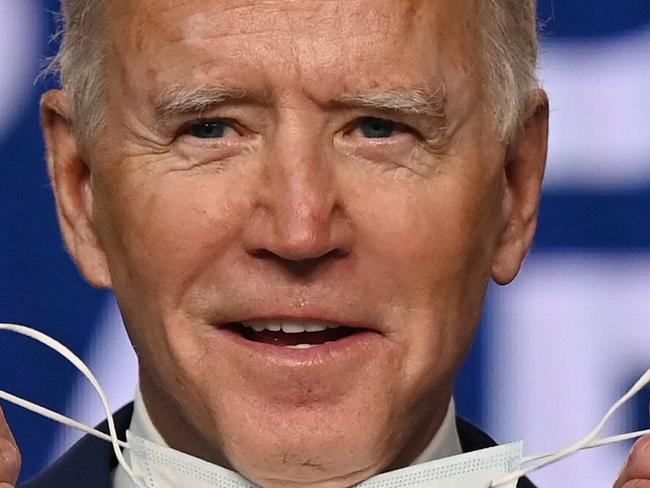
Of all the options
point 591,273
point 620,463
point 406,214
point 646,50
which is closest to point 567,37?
point 646,50

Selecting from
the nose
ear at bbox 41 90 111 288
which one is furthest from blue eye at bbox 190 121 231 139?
ear at bbox 41 90 111 288

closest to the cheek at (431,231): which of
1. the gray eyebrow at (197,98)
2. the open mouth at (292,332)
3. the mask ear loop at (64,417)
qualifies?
the open mouth at (292,332)

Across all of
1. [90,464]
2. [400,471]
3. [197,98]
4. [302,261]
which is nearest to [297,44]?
[197,98]

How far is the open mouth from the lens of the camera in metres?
2.39

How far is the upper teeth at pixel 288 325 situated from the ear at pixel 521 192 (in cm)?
36

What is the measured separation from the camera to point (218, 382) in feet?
7.87

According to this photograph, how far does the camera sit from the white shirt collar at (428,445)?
2664 millimetres

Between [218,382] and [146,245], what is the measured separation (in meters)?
0.21

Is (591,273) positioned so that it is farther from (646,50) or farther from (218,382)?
(218,382)

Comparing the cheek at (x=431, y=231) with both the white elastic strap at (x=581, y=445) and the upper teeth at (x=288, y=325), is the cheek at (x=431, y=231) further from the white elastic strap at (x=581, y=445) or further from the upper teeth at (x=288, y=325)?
the white elastic strap at (x=581, y=445)

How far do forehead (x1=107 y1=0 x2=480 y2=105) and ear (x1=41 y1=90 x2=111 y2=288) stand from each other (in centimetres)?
24

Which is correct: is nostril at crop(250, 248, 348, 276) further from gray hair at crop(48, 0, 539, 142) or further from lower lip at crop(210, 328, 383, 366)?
gray hair at crop(48, 0, 539, 142)

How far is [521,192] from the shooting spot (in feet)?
8.79

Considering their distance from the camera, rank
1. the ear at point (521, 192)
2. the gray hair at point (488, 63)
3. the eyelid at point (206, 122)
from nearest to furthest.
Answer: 1. the eyelid at point (206, 122)
2. the gray hair at point (488, 63)
3. the ear at point (521, 192)
